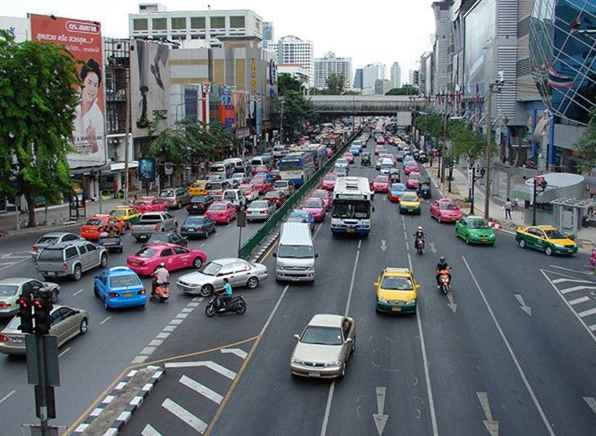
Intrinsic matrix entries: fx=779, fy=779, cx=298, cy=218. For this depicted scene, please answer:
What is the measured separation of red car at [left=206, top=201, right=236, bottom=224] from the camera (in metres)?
52.8

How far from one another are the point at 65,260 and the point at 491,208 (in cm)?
3969

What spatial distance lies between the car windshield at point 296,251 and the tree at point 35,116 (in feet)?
70.6

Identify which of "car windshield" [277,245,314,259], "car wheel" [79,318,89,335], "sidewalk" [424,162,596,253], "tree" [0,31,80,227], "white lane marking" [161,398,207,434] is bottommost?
"sidewalk" [424,162,596,253]

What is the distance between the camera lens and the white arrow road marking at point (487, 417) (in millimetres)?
17717

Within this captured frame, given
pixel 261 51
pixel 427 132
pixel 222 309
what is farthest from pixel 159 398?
pixel 261 51

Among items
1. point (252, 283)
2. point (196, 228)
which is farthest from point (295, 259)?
point (196, 228)

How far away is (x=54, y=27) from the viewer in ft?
198

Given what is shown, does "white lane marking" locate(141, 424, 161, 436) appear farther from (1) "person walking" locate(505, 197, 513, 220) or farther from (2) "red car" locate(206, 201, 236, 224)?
(1) "person walking" locate(505, 197, 513, 220)

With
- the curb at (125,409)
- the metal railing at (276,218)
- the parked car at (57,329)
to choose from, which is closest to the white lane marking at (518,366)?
the curb at (125,409)

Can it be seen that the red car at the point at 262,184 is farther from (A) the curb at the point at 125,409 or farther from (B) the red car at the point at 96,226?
(A) the curb at the point at 125,409

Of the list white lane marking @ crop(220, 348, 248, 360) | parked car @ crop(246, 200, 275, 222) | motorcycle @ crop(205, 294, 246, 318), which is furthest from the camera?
parked car @ crop(246, 200, 275, 222)

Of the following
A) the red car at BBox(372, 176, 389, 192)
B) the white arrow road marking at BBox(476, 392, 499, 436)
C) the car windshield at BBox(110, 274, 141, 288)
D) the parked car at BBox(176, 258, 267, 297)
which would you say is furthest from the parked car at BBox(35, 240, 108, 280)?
the red car at BBox(372, 176, 389, 192)

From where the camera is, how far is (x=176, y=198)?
6172 cm

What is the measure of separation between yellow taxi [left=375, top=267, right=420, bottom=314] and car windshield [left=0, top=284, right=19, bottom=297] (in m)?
13.0
